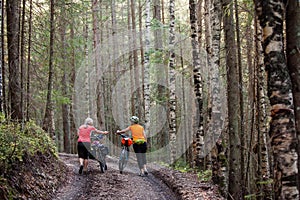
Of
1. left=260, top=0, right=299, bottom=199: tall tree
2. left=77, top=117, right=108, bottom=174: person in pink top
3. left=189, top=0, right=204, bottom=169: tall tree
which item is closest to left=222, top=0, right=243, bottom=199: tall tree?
left=260, top=0, right=299, bottom=199: tall tree

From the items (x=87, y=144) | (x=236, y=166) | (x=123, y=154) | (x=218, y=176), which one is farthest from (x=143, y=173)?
(x=236, y=166)

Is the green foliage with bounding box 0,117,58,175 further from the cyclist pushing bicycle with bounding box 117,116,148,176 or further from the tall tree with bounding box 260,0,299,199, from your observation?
the tall tree with bounding box 260,0,299,199

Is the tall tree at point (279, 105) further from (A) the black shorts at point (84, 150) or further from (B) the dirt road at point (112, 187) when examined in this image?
(A) the black shorts at point (84, 150)

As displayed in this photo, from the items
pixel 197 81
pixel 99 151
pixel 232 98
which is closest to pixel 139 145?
pixel 99 151

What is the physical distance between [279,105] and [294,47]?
1079 mm

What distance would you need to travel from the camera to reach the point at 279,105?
16.2ft

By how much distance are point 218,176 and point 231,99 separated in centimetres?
256

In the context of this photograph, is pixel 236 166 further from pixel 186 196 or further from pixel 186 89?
pixel 186 89

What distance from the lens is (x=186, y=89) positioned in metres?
34.5

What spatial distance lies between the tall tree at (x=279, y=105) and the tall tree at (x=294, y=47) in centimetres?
52

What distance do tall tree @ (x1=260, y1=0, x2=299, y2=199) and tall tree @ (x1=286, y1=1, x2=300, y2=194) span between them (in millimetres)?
519

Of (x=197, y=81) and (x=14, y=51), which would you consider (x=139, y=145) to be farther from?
(x=14, y=51)

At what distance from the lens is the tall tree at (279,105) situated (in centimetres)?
485

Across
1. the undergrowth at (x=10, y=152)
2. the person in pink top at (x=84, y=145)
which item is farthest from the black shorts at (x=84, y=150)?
the undergrowth at (x=10, y=152)
